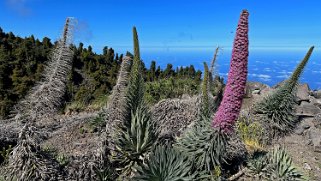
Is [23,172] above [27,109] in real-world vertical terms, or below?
below

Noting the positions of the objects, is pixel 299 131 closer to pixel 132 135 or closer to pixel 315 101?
pixel 315 101

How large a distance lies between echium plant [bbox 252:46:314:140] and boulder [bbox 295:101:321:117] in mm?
2940

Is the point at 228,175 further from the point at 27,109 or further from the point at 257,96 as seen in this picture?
the point at 257,96

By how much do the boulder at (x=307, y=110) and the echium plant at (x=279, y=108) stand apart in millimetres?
2940

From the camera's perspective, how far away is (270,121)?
8.52 metres

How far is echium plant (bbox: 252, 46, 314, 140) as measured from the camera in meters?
7.98

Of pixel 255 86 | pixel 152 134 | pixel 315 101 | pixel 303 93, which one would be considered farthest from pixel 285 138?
pixel 152 134

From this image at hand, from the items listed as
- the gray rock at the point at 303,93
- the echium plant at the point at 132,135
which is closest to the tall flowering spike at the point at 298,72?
the echium plant at the point at 132,135

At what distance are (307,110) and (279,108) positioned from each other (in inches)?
157

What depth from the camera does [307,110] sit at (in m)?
11.7

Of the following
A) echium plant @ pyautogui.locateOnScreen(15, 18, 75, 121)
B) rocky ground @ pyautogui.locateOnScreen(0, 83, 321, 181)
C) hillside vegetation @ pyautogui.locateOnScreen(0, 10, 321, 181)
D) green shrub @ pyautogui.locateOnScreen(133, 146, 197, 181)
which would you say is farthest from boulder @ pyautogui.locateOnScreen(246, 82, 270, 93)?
echium plant @ pyautogui.locateOnScreen(15, 18, 75, 121)

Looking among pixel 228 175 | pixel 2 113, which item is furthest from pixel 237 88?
pixel 2 113

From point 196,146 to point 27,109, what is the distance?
8.28ft

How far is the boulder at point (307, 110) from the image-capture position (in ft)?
38.0
